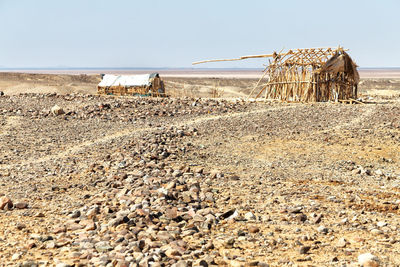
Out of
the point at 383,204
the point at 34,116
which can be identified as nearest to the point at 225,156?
the point at 383,204

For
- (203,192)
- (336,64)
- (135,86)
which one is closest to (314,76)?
(336,64)

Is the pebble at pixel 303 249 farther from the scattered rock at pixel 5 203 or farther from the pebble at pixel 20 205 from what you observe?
the scattered rock at pixel 5 203

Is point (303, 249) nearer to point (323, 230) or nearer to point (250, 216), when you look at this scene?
point (323, 230)

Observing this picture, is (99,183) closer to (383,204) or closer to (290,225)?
(290,225)

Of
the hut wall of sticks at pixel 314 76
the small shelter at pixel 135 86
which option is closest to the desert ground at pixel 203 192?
the hut wall of sticks at pixel 314 76

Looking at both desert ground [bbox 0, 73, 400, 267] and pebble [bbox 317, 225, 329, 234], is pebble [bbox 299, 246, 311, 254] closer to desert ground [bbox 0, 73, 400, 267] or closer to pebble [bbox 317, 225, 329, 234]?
desert ground [bbox 0, 73, 400, 267]

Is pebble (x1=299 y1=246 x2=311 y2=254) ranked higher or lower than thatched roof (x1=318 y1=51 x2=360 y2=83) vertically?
lower

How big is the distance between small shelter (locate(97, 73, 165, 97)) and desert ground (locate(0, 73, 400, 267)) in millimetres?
10223

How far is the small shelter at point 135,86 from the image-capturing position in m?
25.7

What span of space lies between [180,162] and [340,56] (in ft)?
43.0

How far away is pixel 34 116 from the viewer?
17.0 metres

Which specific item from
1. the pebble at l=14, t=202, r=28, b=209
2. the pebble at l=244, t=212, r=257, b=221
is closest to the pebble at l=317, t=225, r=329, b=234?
the pebble at l=244, t=212, r=257, b=221

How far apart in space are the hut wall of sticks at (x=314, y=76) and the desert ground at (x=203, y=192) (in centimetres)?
508

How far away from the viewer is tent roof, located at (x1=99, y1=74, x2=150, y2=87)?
84.9ft
